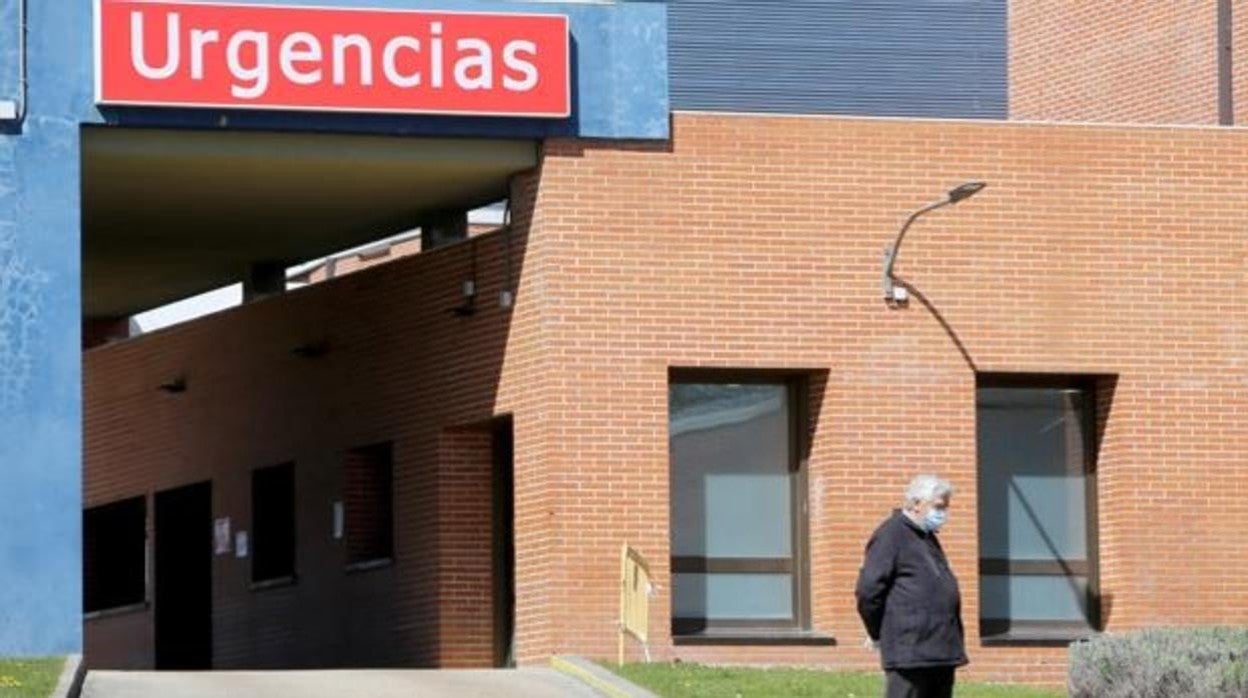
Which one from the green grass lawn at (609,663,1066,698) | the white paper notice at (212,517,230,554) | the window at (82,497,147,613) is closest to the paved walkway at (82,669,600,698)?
the green grass lawn at (609,663,1066,698)

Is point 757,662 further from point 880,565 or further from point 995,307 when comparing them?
point 880,565

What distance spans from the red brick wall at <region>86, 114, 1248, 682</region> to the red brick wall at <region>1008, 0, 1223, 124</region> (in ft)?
18.9

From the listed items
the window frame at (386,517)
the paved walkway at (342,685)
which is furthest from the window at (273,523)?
the paved walkway at (342,685)

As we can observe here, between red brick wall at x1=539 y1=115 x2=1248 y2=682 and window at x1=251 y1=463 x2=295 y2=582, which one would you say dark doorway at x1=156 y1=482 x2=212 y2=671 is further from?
red brick wall at x1=539 y1=115 x2=1248 y2=682

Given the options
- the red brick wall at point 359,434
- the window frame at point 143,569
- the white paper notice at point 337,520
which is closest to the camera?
the red brick wall at point 359,434

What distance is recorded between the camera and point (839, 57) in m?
46.6

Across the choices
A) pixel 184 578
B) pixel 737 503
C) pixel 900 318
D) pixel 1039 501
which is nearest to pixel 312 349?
pixel 184 578

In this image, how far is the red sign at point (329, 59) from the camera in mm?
25406

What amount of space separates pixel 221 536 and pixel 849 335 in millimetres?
9702

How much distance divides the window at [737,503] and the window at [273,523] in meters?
6.60

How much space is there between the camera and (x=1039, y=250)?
27.5 metres

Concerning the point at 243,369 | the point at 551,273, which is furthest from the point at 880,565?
the point at 243,369

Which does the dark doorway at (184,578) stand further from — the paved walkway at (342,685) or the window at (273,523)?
the paved walkway at (342,685)

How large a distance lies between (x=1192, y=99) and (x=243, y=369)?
9963 mm
